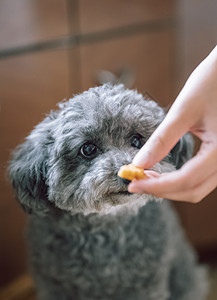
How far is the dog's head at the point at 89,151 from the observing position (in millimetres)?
589

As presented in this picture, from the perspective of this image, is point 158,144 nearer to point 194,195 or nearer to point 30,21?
point 194,195

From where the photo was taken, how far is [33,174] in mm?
697

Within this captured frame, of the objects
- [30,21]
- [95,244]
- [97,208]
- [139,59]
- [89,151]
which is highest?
[30,21]

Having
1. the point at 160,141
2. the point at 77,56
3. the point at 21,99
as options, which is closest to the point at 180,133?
the point at 160,141

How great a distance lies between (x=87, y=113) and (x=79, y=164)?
0.32 ft

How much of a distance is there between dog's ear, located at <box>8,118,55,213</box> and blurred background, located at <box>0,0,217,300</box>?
24 millimetres

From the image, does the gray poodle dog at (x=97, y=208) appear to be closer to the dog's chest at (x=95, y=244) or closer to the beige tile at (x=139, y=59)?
the dog's chest at (x=95, y=244)

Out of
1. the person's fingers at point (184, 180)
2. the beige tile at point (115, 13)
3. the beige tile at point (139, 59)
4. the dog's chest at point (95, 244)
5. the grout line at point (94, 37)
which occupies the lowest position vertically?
the dog's chest at point (95, 244)

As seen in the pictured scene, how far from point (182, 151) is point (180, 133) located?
247mm

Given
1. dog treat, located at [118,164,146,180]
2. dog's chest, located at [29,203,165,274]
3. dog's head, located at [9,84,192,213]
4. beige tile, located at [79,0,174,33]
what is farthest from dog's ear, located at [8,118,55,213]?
beige tile, located at [79,0,174,33]

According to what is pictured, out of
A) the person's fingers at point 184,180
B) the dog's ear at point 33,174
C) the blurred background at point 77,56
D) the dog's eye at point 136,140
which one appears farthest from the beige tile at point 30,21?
the person's fingers at point 184,180

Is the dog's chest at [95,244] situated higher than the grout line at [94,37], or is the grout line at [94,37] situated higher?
the grout line at [94,37]

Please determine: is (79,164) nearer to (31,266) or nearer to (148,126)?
(148,126)

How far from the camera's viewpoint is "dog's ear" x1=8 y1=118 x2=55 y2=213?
683 mm
